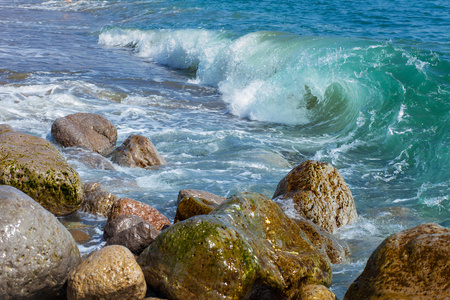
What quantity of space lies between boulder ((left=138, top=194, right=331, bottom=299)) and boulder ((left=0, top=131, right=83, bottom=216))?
6.46 feet

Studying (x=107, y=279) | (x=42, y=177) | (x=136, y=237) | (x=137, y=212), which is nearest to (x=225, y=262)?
(x=107, y=279)

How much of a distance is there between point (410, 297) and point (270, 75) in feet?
37.5

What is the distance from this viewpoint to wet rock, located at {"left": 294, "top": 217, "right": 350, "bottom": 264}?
16.1ft

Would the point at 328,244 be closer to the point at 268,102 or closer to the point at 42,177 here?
the point at 42,177

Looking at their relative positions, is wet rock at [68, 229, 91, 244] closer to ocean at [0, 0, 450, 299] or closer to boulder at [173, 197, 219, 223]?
ocean at [0, 0, 450, 299]

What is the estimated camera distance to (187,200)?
186 inches

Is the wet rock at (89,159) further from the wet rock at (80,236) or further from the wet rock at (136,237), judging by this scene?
the wet rock at (136,237)

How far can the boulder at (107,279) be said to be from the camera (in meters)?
3.51

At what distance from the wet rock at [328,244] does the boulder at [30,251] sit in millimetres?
2467

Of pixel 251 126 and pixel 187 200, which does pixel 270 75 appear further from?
pixel 187 200

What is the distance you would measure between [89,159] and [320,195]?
3706 mm

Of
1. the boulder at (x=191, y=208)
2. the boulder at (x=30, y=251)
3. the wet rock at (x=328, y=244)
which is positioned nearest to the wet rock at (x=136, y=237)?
the boulder at (x=191, y=208)

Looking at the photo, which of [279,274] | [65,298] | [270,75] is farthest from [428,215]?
[270,75]

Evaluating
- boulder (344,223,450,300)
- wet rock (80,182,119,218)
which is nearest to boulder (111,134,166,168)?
wet rock (80,182,119,218)
